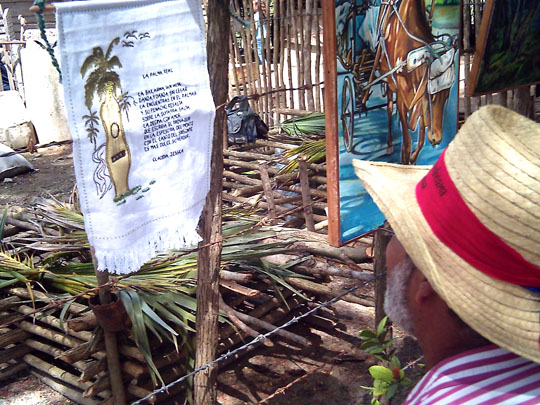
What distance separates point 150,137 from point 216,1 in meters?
0.56

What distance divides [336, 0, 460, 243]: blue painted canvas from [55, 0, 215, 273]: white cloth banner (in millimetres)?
664

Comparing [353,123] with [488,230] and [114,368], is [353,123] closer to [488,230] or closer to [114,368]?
[488,230]

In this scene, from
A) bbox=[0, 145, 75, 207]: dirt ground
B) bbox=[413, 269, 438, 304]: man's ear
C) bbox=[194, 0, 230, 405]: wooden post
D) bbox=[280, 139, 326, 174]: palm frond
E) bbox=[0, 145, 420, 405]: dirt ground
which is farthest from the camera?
bbox=[0, 145, 75, 207]: dirt ground

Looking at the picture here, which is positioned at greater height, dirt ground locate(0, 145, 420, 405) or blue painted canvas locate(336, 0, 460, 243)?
blue painted canvas locate(336, 0, 460, 243)

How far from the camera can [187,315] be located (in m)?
2.99

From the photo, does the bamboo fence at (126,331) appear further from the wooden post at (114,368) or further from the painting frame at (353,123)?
the painting frame at (353,123)

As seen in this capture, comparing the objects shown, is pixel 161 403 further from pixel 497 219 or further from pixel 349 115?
pixel 497 219

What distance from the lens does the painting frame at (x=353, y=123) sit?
2.42m

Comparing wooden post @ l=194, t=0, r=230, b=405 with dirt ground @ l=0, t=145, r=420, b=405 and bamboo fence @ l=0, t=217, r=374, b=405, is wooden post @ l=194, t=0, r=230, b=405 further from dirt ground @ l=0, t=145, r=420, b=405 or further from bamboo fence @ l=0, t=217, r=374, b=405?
dirt ground @ l=0, t=145, r=420, b=405

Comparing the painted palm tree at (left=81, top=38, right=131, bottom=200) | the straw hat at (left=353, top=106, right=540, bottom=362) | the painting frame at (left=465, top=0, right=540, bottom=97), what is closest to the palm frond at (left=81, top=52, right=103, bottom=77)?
the painted palm tree at (left=81, top=38, right=131, bottom=200)

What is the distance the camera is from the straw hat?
1.13m

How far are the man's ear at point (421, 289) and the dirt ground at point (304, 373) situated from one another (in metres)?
1.98

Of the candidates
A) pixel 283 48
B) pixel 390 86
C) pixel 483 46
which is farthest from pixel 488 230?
pixel 283 48

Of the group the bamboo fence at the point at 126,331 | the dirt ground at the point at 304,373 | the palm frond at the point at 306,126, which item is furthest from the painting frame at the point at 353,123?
the palm frond at the point at 306,126
